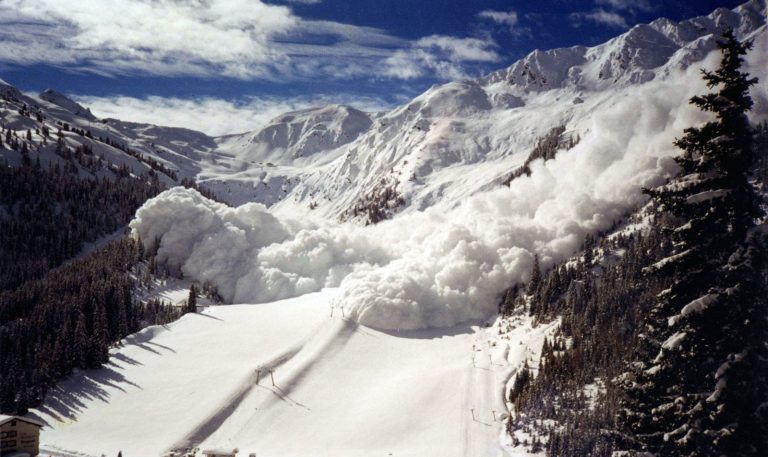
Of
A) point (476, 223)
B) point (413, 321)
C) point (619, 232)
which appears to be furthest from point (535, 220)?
point (413, 321)

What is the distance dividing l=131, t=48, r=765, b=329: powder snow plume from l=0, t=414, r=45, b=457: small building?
62599mm

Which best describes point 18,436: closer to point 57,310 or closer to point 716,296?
point 716,296

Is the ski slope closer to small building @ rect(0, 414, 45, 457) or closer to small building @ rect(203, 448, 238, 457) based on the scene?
small building @ rect(203, 448, 238, 457)

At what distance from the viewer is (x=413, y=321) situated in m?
110

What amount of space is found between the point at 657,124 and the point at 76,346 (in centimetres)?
16043

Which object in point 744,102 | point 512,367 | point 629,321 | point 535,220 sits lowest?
point 512,367

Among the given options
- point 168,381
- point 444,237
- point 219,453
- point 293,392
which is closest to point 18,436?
point 219,453

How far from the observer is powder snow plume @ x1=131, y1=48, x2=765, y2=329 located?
4616 inches

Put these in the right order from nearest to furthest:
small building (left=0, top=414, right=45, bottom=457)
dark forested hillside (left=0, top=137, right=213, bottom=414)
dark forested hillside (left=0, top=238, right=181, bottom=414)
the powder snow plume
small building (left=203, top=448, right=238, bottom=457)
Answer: small building (left=0, top=414, right=45, bottom=457)
small building (left=203, top=448, right=238, bottom=457)
dark forested hillside (left=0, top=238, right=181, bottom=414)
dark forested hillside (left=0, top=137, right=213, bottom=414)
the powder snow plume

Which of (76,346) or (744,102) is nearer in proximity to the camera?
(744,102)

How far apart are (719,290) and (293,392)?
7110 centimetres

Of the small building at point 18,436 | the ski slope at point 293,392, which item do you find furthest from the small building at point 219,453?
the small building at point 18,436

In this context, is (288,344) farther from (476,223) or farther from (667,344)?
(667,344)

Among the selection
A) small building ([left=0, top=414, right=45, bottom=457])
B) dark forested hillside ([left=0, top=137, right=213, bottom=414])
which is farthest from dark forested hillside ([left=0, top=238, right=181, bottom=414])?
small building ([left=0, top=414, right=45, bottom=457])
